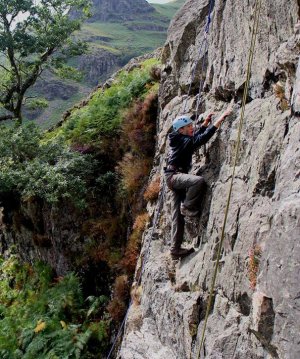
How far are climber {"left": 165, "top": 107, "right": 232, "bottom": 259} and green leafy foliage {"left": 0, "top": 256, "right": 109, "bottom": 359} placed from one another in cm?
453

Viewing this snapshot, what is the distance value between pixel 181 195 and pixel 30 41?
1597 cm

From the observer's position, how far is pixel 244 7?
25.0 feet

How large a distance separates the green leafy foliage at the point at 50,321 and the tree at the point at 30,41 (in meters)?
9.11

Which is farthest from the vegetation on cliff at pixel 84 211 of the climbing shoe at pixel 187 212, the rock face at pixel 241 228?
the climbing shoe at pixel 187 212

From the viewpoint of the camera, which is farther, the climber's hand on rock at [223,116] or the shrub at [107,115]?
the shrub at [107,115]

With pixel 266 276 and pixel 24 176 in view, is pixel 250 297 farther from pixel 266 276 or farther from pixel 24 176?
pixel 24 176

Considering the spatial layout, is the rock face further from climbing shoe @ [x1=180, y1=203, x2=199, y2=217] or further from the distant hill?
the distant hill

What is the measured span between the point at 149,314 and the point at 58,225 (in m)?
6.55

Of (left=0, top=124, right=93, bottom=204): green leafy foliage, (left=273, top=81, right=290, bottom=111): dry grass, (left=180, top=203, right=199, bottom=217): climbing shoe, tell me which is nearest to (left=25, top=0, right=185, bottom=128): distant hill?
(left=0, top=124, right=93, bottom=204): green leafy foliage

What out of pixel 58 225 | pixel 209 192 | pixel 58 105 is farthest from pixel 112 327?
pixel 58 105

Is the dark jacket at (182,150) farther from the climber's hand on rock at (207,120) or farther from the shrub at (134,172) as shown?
the shrub at (134,172)

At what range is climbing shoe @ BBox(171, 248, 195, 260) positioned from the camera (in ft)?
27.5

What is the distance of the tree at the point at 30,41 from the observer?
830 inches

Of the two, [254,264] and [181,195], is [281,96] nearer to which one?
[254,264]
